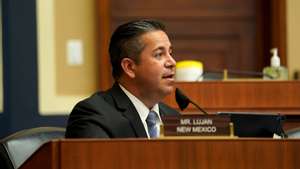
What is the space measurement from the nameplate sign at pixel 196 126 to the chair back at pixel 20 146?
2.38ft

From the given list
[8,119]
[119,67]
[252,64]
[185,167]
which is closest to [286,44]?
[252,64]

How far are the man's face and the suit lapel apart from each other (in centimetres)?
8

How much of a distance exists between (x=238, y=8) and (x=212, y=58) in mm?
395

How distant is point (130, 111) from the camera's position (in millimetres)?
2744

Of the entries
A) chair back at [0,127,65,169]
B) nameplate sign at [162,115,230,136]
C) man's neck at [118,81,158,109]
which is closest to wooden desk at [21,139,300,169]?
nameplate sign at [162,115,230,136]

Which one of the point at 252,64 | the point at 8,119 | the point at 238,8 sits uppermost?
the point at 238,8

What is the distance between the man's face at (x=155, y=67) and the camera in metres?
2.83

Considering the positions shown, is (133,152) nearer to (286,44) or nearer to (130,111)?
(130,111)

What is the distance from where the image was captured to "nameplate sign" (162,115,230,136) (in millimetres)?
1981

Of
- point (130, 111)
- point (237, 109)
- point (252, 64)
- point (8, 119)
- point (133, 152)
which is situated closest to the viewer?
point (133, 152)

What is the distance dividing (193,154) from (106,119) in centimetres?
83

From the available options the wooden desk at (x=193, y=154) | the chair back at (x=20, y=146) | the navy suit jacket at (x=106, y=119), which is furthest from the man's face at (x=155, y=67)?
the wooden desk at (x=193, y=154)

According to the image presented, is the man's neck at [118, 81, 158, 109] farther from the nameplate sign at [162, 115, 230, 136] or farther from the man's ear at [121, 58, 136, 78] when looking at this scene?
the nameplate sign at [162, 115, 230, 136]

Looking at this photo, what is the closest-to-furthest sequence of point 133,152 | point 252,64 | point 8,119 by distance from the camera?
point 133,152
point 8,119
point 252,64
